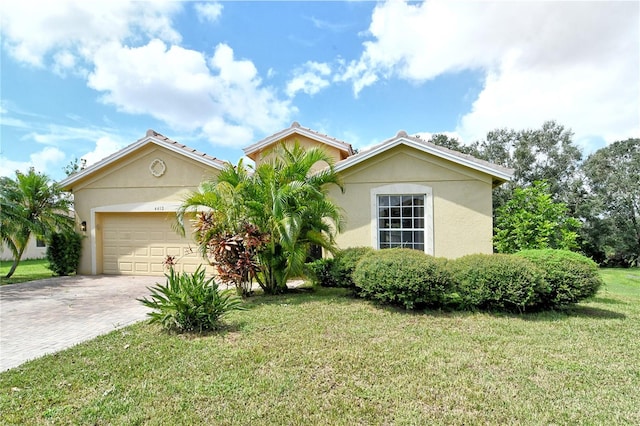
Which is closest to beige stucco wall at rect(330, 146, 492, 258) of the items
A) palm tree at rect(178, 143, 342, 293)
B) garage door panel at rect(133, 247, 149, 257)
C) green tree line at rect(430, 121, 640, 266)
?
palm tree at rect(178, 143, 342, 293)

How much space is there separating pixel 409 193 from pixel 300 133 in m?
6.31

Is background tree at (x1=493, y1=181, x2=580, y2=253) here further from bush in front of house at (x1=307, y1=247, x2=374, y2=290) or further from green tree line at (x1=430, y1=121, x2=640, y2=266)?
green tree line at (x1=430, y1=121, x2=640, y2=266)

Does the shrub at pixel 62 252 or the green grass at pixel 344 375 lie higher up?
the shrub at pixel 62 252

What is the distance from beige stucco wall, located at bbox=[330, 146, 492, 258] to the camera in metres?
10.6

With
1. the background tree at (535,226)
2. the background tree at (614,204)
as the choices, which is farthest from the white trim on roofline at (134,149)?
the background tree at (614,204)

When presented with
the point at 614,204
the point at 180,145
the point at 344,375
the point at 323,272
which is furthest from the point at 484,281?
the point at 614,204

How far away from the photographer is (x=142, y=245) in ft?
45.0

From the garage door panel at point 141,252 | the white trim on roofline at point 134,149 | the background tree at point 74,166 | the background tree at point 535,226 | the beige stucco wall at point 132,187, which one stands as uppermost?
the background tree at point 74,166

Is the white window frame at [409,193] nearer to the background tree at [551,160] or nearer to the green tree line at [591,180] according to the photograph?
the green tree line at [591,180]

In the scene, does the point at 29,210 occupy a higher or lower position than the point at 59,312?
higher

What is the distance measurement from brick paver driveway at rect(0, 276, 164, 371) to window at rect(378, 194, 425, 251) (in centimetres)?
748

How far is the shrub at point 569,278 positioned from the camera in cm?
681

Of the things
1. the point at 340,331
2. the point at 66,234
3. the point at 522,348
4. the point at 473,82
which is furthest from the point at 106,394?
the point at 473,82

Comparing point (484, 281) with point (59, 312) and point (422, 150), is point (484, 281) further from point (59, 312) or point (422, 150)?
point (59, 312)
